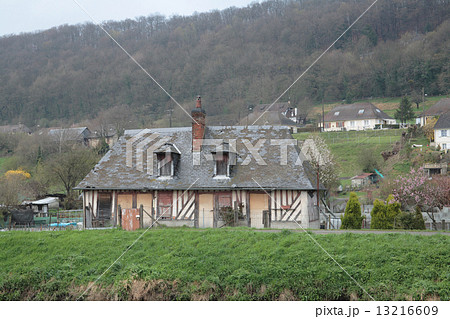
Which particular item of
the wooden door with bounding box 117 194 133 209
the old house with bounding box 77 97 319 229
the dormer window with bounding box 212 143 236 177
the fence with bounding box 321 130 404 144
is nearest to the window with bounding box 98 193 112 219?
the old house with bounding box 77 97 319 229

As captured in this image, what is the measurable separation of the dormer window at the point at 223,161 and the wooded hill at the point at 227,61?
171 feet

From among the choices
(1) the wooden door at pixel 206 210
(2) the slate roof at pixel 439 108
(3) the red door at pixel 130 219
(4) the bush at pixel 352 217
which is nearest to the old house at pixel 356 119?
(2) the slate roof at pixel 439 108

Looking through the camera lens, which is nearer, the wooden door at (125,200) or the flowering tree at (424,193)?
the wooden door at (125,200)

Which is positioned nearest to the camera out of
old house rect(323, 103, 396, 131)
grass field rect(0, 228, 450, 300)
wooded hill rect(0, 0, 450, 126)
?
grass field rect(0, 228, 450, 300)

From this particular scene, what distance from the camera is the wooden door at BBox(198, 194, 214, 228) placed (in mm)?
22766

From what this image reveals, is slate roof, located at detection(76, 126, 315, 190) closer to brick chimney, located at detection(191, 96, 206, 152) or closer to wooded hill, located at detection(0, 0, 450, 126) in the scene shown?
brick chimney, located at detection(191, 96, 206, 152)

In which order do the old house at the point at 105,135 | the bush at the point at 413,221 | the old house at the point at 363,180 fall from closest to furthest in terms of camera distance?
the bush at the point at 413,221, the old house at the point at 363,180, the old house at the point at 105,135

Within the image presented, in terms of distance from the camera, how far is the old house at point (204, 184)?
2236cm

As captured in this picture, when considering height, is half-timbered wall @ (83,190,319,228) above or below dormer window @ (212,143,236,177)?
below

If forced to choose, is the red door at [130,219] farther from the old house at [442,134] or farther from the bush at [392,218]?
the old house at [442,134]

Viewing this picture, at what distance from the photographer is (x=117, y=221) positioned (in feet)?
74.5

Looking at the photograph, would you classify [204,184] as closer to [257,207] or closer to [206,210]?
[206,210]

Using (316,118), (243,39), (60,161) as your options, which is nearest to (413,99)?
(316,118)
